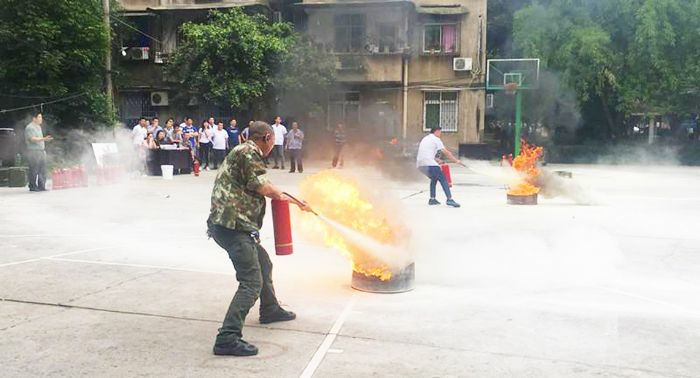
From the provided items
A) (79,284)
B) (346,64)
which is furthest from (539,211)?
(346,64)

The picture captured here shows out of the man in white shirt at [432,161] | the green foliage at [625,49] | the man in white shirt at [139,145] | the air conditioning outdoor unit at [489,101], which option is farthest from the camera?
the air conditioning outdoor unit at [489,101]

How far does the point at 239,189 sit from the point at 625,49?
24.8 m

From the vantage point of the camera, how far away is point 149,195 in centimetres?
1337

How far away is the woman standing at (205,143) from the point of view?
65.1ft

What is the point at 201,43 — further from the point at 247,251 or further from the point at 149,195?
the point at 247,251

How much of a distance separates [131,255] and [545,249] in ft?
16.6

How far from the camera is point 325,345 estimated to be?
4.38 metres

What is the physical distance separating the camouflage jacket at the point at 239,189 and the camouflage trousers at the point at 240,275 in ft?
0.25

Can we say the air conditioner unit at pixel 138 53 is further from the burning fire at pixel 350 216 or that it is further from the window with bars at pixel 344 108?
the burning fire at pixel 350 216

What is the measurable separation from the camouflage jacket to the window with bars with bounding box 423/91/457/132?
22.5 meters

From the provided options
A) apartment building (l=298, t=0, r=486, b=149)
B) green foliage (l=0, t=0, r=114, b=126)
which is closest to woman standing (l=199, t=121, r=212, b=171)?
green foliage (l=0, t=0, r=114, b=126)

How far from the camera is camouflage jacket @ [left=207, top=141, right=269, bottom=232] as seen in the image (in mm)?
4273

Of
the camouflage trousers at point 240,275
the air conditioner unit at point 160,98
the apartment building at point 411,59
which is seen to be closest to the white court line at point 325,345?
the camouflage trousers at point 240,275

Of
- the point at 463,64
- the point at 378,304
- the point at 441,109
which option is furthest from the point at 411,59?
the point at 378,304
